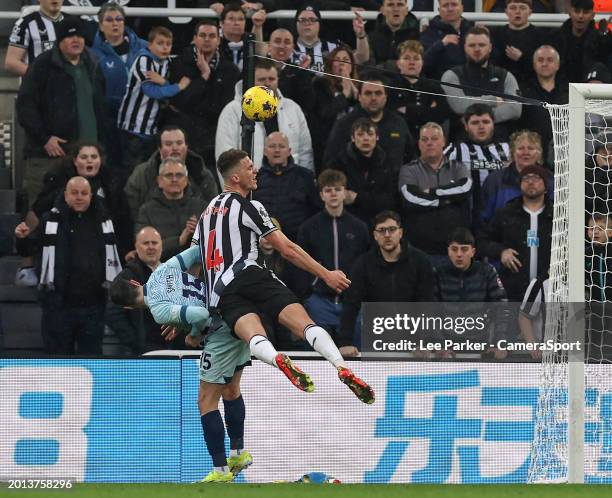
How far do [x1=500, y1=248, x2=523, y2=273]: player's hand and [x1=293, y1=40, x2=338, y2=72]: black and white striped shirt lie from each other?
2.68m

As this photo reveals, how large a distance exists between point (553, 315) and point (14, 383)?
13.6 feet

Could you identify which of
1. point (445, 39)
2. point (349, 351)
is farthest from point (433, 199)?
point (445, 39)

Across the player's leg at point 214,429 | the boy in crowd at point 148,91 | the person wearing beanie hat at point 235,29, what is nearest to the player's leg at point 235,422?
the player's leg at point 214,429

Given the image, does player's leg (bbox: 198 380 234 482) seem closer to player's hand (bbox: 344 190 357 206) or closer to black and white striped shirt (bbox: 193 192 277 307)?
black and white striped shirt (bbox: 193 192 277 307)

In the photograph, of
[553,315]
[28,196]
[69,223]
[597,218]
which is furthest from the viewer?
[28,196]

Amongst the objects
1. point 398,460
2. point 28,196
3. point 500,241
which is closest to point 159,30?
point 28,196

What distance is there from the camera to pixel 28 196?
1259 centimetres

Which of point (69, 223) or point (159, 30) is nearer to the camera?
point (69, 223)

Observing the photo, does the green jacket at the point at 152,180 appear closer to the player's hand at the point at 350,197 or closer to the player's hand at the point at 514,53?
the player's hand at the point at 350,197

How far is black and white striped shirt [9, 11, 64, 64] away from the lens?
1285 cm

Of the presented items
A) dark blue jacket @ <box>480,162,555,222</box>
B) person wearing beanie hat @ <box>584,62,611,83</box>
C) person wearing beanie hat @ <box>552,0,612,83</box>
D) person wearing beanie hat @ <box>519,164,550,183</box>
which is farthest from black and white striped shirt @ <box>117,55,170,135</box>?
person wearing beanie hat @ <box>584,62,611,83</box>

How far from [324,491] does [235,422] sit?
1.20 meters

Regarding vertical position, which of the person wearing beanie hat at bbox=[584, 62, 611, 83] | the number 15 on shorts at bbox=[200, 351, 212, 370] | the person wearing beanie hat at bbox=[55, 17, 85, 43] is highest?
the person wearing beanie hat at bbox=[55, 17, 85, 43]

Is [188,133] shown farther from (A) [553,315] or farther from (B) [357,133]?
(A) [553,315]
